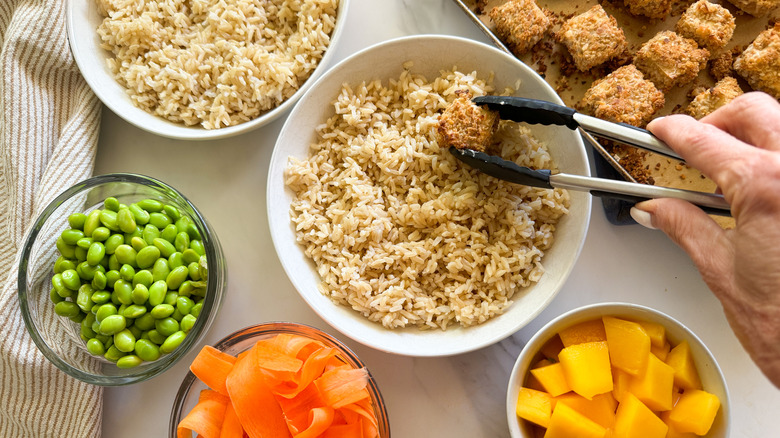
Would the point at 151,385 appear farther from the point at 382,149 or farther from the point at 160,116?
the point at 382,149

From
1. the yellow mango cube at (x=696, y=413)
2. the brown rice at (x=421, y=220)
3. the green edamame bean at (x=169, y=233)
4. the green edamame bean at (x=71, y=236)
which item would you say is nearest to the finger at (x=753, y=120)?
the brown rice at (x=421, y=220)

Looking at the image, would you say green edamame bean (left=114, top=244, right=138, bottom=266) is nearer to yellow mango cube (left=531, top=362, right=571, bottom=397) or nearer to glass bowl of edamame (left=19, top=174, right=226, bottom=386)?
glass bowl of edamame (left=19, top=174, right=226, bottom=386)

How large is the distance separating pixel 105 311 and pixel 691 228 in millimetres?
1590

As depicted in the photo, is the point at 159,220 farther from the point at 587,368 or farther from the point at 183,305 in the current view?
the point at 587,368

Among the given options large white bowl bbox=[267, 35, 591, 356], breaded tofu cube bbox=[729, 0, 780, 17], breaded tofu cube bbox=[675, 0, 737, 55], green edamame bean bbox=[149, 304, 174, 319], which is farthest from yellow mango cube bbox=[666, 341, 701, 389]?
green edamame bean bbox=[149, 304, 174, 319]

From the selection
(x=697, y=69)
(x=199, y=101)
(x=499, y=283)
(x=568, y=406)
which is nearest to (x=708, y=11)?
(x=697, y=69)

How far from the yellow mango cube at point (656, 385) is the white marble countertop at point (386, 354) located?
1.14 ft

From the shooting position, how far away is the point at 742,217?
111 cm

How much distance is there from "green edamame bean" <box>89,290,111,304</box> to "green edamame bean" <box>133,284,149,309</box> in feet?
0.33

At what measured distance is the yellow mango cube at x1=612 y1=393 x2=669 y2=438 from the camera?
5.15 ft

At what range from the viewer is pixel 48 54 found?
1.91 metres

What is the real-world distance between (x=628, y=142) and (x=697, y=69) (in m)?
0.58

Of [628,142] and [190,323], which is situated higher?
[628,142]

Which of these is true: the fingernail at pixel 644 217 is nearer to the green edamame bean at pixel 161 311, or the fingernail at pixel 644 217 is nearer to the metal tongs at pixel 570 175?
the metal tongs at pixel 570 175
